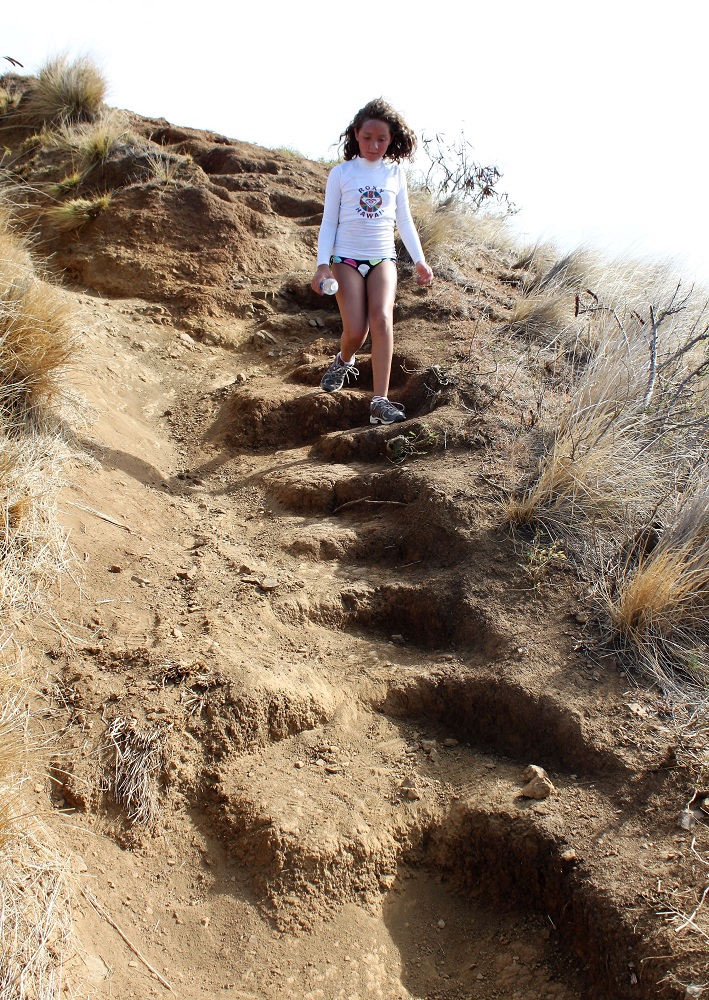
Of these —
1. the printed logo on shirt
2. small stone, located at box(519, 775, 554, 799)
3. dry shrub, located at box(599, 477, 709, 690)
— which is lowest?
small stone, located at box(519, 775, 554, 799)

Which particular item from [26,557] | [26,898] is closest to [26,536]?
[26,557]

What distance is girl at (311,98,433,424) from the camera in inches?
164

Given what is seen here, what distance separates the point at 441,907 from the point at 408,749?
526 mm

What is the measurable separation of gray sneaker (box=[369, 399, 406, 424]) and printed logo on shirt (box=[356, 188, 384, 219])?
1.05m

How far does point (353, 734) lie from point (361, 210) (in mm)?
2899

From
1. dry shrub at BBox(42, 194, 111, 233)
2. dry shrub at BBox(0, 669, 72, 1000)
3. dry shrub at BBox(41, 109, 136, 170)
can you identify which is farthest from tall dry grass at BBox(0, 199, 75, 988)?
dry shrub at BBox(41, 109, 136, 170)

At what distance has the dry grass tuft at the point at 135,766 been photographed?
232 centimetres

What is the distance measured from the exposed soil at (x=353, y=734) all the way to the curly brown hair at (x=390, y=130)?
4.53 feet

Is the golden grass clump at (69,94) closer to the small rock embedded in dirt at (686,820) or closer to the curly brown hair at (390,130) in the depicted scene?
the curly brown hair at (390,130)

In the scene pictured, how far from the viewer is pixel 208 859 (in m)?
2.32

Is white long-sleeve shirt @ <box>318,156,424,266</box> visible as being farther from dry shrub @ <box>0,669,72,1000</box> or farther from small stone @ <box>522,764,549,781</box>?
dry shrub @ <box>0,669,72,1000</box>

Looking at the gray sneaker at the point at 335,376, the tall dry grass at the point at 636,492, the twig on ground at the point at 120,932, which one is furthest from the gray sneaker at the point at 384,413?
the twig on ground at the point at 120,932

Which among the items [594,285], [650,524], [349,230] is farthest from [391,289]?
[594,285]

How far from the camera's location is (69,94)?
7988 mm
